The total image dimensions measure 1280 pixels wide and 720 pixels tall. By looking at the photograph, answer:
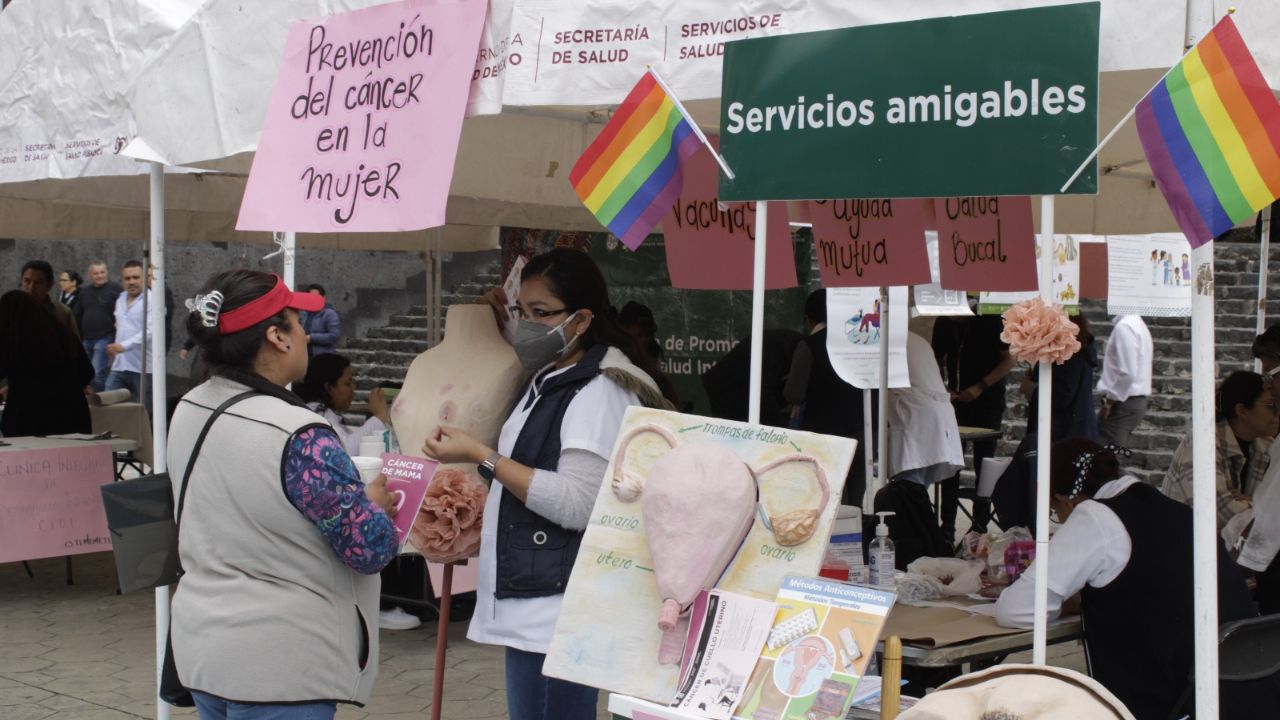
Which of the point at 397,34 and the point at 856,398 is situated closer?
the point at 397,34

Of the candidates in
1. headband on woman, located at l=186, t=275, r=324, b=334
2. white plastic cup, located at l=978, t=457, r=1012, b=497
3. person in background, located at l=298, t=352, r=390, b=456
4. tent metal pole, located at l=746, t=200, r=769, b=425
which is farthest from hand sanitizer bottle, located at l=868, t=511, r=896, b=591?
white plastic cup, located at l=978, t=457, r=1012, b=497

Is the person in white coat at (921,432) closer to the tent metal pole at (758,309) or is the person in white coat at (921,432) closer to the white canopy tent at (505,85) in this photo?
the white canopy tent at (505,85)

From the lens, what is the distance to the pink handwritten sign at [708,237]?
4879 millimetres

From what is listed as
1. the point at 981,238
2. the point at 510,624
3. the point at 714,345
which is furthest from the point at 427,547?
the point at 714,345

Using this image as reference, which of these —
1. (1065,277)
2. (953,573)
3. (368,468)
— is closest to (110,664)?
(368,468)

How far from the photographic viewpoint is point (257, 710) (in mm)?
2684

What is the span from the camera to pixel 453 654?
6.19 meters

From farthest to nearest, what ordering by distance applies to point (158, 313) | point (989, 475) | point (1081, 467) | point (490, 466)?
point (989, 475) → point (158, 313) → point (1081, 467) → point (490, 466)

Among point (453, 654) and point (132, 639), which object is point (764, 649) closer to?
point (453, 654)

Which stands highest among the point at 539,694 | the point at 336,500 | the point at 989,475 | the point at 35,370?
the point at 35,370

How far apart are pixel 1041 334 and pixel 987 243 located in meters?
2.85

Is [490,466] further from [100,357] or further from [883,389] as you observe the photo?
[100,357]

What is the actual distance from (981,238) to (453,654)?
10.3 feet

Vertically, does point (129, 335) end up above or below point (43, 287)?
below
